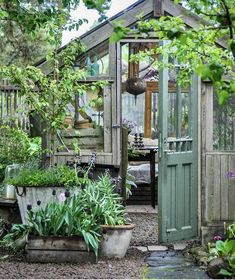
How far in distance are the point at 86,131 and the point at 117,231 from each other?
1984 mm

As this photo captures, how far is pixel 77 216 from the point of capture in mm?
4797

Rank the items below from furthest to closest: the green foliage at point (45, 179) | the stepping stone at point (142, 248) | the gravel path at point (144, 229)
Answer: the gravel path at point (144, 229) → the stepping stone at point (142, 248) → the green foliage at point (45, 179)

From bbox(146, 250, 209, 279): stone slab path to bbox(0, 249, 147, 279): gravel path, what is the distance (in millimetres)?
113

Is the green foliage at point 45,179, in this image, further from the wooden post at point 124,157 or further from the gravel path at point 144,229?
the gravel path at point 144,229

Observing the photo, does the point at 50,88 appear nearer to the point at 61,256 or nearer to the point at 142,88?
the point at 61,256

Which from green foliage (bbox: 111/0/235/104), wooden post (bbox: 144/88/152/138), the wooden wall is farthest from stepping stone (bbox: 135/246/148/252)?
wooden post (bbox: 144/88/152/138)

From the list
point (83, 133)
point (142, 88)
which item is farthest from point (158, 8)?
point (142, 88)

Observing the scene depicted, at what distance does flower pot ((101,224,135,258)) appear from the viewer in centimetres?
482

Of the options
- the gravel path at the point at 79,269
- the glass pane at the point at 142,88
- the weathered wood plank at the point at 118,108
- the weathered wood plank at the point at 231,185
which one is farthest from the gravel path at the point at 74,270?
the glass pane at the point at 142,88

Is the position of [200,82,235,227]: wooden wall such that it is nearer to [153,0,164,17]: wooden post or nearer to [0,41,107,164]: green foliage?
[0,41,107,164]: green foliage

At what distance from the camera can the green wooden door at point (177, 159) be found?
18.3 feet

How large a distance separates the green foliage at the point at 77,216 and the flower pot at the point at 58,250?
64 millimetres

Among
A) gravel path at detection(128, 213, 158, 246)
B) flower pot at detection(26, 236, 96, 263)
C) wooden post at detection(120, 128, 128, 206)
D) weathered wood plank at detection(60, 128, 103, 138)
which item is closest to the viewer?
flower pot at detection(26, 236, 96, 263)

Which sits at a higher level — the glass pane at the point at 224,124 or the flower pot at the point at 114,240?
the glass pane at the point at 224,124
